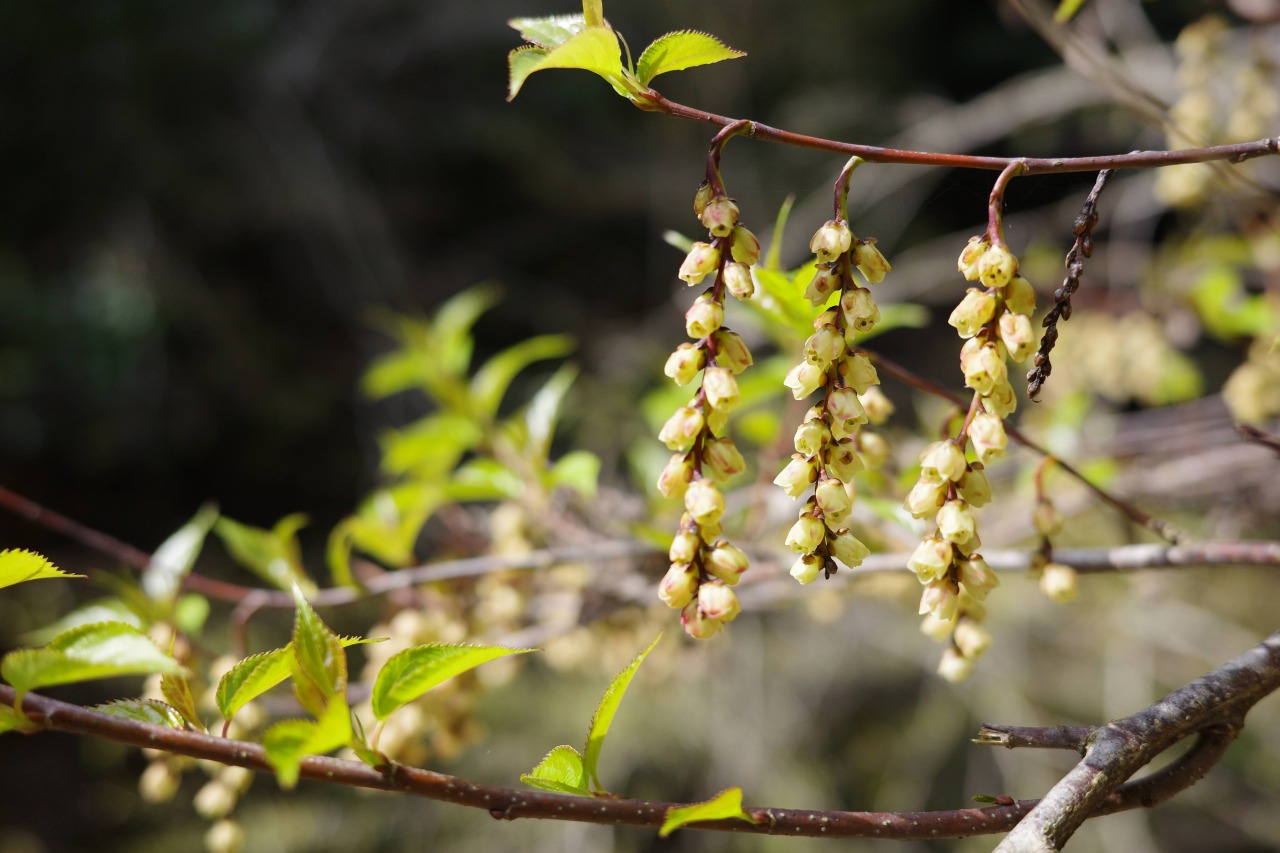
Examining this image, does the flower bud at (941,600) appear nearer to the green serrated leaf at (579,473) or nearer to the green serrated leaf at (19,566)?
the green serrated leaf at (19,566)

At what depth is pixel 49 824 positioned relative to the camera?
2861 millimetres

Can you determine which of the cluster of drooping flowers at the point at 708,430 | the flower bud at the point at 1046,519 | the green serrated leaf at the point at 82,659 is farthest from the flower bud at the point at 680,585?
the flower bud at the point at 1046,519

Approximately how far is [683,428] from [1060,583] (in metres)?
0.33

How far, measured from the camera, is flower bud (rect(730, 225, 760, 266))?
415 millimetres

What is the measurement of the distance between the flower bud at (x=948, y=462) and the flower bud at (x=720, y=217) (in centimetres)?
15

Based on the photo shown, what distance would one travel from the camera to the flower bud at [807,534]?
0.41m

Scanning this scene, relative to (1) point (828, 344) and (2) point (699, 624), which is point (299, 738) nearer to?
(2) point (699, 624)

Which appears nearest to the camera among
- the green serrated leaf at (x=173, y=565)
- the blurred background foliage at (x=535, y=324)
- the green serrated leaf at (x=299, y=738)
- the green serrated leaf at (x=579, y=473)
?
the green serrated leaf at (x=299, y=738)

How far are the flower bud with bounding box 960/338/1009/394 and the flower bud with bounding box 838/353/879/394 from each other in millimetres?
41

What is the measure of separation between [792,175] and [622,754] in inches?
103

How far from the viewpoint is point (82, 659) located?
36cm

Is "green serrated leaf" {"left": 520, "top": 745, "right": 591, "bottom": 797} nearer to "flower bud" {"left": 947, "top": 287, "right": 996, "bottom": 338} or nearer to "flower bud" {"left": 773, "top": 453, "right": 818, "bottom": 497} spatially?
"flower bud" {"left": 773, "top": 453, "right": 818, "bottom": 497}

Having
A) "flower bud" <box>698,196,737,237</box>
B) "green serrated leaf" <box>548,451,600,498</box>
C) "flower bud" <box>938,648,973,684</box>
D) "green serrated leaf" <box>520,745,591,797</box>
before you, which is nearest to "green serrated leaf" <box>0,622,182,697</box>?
"green serrated leaf" <box>520,745,591,797</box>

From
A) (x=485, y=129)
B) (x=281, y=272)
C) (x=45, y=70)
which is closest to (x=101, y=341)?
(x=45, y=70)
